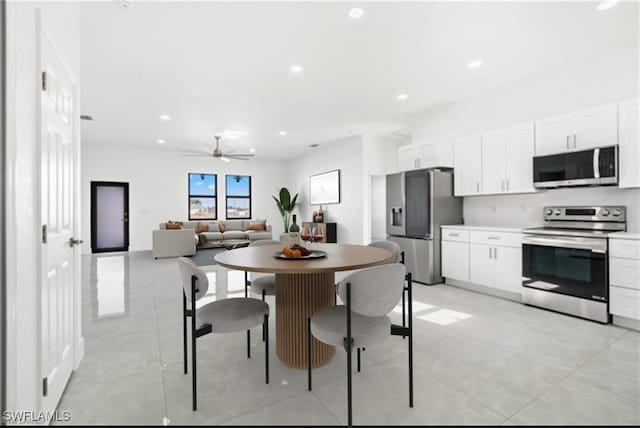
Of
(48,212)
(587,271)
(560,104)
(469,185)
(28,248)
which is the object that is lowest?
(587,271)

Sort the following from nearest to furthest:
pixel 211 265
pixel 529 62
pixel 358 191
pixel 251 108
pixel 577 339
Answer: pixel 577 339 < pixel 529 62 < pixel 251 108 < pixel 211 265 < pixel 358 191

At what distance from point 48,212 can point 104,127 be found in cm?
599

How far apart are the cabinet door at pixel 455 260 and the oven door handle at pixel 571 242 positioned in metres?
0.78

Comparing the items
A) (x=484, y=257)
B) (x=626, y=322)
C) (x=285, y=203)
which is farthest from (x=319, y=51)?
(x=285, y=203)

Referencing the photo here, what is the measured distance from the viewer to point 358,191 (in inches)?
277

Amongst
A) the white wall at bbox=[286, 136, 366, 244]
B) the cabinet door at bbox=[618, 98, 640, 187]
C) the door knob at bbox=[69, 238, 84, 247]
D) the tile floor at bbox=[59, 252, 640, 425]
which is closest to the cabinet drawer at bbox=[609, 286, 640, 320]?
the tile floor at bbox=[59, 252, 640, 425]

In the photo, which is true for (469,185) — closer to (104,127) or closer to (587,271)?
(587,271)

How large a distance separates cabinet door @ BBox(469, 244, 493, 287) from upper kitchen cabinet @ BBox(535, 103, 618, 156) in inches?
50.7

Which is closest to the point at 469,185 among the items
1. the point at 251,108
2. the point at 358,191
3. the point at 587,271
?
the point at 587,271

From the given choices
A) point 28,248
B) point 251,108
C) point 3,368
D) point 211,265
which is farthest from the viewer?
point 211,265

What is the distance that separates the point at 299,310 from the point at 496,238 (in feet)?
9.40

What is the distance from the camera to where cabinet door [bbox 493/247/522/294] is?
11.4ft

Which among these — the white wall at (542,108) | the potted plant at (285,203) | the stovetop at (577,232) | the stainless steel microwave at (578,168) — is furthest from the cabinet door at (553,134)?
the potted plant at (285,203)

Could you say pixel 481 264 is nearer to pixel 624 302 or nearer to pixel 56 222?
pixel 624 302
